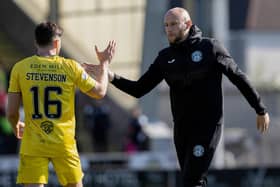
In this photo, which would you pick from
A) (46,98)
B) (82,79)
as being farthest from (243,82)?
(46,98)

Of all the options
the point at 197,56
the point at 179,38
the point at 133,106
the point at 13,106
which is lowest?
the point at 133,106

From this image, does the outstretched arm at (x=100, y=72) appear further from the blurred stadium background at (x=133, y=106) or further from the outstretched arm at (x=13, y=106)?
the blurred stadium background at (x=133, y=106)

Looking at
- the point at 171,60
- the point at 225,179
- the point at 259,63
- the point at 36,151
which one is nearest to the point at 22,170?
the point at 36,151

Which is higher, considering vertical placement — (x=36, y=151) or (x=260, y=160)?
(x=36, y=151)

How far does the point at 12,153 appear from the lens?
60.4ft

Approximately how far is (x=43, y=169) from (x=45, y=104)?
1.75 ft

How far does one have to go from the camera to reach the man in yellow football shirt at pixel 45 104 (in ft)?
28.2

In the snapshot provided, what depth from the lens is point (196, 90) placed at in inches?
351

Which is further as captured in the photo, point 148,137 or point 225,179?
point 148,137

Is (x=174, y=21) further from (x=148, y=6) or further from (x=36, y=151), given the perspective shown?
(x=148, y=6)

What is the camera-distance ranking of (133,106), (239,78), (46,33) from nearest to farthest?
(46,33)
(239,78)
(133,106)

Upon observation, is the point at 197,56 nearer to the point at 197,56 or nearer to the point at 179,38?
the point at 197,56

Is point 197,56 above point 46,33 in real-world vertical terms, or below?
below

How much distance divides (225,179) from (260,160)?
3.79m
